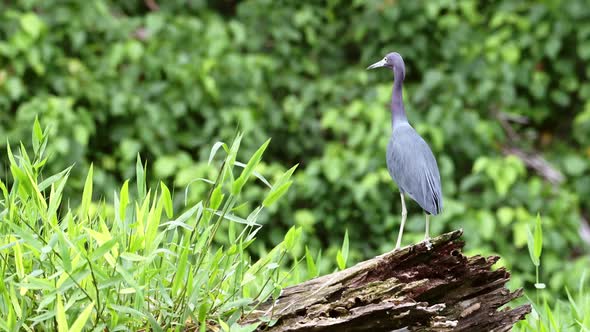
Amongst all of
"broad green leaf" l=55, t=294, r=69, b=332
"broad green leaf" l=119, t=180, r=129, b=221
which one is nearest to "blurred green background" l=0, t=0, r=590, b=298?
"broad green leaf" l=119, t=180, r=129, b=221

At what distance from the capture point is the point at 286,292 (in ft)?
7.88

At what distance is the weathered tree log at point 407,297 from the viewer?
2.23 meters

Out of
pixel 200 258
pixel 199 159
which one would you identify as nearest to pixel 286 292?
pixel 200 258

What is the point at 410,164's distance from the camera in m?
2.41

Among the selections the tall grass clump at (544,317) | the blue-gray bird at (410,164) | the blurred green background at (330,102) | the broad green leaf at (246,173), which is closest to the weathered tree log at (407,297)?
the blue-gray bird at (410,164)

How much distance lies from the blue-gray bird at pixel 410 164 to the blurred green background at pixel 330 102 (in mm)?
2327

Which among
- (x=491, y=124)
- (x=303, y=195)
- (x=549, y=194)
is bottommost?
(x=303, y=195)

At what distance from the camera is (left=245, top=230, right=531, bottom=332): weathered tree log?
2.23m

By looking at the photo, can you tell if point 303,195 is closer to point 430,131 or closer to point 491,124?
point 430,131

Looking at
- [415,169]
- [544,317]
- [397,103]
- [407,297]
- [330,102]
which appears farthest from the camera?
[330,102]

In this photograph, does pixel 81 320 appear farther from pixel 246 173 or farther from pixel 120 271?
pixel 246 173

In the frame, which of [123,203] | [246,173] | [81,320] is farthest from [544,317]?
[81,320]

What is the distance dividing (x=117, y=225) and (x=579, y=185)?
3826mm

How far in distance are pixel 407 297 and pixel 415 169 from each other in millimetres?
383
